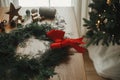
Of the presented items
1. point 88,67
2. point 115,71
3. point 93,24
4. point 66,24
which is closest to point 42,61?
point 66,24

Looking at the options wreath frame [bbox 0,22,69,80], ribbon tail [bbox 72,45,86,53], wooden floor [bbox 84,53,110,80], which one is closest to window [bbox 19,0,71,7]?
wooden floor [bbox 84,53,110,80]

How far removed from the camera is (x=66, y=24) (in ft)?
5.24

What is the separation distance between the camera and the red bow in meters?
1.30

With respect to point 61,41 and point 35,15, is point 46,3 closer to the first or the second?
point 35,15

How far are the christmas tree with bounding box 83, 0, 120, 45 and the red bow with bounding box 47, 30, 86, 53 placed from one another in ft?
1.05

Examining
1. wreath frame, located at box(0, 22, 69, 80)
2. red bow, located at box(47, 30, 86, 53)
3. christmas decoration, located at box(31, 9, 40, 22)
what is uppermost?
christmas decoration, located at box(31, 9, 40, 22)

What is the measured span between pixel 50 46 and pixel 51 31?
0.37 feet

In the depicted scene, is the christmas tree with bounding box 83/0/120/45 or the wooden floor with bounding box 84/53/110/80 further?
the wooden floor with bounding box 84/53/110/80

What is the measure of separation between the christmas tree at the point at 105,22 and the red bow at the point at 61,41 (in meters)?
0.32

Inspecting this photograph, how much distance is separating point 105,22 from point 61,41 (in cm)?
47

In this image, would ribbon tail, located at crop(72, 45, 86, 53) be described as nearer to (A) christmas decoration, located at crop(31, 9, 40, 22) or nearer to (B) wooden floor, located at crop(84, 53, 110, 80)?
(A) christmas decoration, located at crop(31, 9, 40, 22)

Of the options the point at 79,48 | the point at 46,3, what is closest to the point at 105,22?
the point at 79,48

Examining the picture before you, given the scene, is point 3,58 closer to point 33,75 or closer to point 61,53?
point 33,75

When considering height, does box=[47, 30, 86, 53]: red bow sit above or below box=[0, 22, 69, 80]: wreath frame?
above
